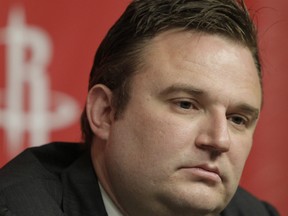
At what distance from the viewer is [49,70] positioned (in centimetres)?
144

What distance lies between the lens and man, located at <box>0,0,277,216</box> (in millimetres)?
979

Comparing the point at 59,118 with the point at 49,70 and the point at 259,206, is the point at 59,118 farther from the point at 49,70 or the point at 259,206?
the point at 259,206

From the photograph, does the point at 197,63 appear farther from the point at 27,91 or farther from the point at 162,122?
the point at 27,91

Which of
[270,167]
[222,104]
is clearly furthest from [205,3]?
[270,167]

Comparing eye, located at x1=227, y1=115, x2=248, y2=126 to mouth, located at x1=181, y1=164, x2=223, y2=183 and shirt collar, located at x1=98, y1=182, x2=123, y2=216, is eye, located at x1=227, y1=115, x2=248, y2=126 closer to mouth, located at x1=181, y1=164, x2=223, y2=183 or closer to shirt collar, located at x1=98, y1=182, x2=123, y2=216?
mouth, located at x1=181, y1=164, x2=223, y2=183

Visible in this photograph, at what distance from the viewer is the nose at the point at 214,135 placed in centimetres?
96

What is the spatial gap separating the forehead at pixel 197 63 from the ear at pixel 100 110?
11cm

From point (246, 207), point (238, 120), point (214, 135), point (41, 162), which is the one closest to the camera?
point (214, 135)

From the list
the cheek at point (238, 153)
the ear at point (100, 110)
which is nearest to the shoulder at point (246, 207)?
the cheek at point (238, 153)

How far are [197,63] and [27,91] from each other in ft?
1.85

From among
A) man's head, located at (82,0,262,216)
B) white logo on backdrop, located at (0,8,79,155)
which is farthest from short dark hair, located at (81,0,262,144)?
white logo on backdrop, located at (0,8,79,155)

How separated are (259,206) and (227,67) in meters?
0.51

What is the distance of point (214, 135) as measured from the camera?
96 cm

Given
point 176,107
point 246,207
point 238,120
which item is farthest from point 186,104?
point 246,207
